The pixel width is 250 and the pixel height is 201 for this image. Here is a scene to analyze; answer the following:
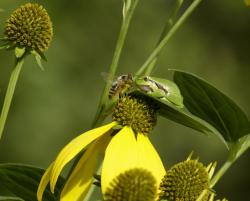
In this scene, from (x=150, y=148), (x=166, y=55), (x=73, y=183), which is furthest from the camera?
(x=166, y=55)

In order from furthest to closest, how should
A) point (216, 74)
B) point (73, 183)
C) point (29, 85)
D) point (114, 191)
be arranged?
point (216, 74) → point (29, 85) → point (73, 183) → point (114, 191)

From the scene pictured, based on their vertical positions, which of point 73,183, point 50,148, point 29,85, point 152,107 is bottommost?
point 50,148

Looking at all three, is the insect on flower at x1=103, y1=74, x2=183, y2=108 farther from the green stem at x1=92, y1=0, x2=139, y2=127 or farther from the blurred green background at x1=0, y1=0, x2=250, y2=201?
the blurred green background at x1=0, y1=0, x2=250, y2=201

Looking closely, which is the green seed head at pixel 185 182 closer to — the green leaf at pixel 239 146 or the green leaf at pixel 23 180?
the green leaf at pixel 239 146

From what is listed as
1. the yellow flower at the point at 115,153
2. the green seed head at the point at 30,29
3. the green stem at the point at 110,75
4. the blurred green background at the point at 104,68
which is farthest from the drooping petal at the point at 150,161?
the blurred green background at the point at 104,68

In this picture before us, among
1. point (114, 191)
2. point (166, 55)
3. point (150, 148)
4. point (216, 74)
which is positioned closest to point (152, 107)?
point (150, 148)

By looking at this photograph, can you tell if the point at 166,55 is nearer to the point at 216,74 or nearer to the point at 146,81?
the point at 216,74

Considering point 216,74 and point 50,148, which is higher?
point 216,74

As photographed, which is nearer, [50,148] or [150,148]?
[150,148]
